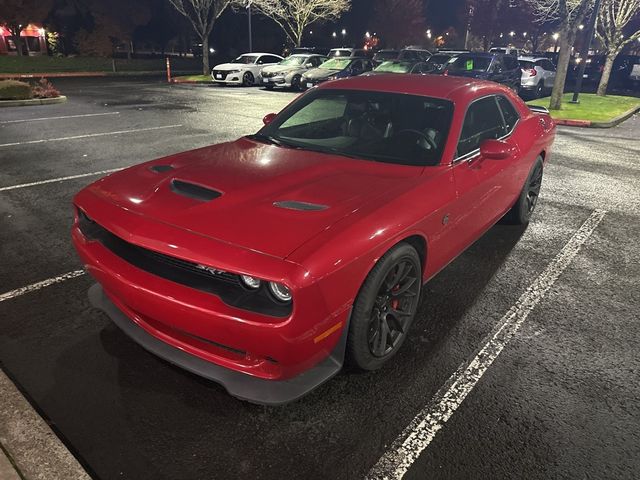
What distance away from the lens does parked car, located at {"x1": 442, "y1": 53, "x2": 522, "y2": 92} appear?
1541 cm

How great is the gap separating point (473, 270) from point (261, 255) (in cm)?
263

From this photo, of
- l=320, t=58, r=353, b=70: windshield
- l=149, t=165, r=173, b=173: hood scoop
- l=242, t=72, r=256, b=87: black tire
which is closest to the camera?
l=149, t=165, r=173, b=173: hood scoop

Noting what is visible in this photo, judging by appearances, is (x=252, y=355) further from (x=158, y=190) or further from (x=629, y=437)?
(x=629, y=437)

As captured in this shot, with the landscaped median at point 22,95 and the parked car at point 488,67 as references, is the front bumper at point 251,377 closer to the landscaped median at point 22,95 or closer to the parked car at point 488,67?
the landscaped median at point 22,95

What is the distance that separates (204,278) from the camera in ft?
7.65

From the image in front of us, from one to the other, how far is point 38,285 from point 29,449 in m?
1.83

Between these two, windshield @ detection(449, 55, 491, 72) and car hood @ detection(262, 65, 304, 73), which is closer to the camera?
windshield @ detection(449, 55, 491, 72)

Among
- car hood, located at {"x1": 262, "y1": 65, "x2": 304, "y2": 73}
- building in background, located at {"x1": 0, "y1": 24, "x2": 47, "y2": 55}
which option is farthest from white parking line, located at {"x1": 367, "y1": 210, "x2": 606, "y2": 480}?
building in background, located at {"x1": 0, "y1": 24, "x2": 47, "y2": 55}

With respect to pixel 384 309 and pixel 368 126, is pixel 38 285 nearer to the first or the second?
pixel 384 309

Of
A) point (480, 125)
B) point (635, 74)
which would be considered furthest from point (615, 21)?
point (480, 125)

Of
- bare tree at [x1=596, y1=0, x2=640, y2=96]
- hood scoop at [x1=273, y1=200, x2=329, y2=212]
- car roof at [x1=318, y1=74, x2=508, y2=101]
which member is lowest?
hood scoop at [x1=273, y1=200, x2=329, y2=212]

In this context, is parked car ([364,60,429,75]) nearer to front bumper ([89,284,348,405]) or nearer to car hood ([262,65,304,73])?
car hood ([262,65,304,73])

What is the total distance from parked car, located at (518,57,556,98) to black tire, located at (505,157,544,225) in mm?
14158

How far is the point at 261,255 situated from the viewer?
214 centimetres
